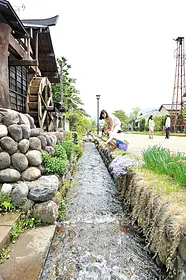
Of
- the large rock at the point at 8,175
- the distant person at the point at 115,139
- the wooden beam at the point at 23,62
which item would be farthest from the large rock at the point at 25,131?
the distant person at the point at 115,139

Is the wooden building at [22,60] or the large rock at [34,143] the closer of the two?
the large rock at [34,143]

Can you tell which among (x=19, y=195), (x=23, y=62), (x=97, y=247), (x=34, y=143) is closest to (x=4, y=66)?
(x=23, y=62)

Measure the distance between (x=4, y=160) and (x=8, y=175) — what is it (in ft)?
0.67

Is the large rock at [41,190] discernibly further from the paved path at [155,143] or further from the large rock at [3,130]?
the paved path at [155,143]

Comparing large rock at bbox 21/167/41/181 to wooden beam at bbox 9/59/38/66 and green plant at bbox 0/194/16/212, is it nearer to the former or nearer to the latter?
green plant at bbox 0/194/16/212

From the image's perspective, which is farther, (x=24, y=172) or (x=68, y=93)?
(x=68, y=93)

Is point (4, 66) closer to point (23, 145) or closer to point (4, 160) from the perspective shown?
point (23, 145)

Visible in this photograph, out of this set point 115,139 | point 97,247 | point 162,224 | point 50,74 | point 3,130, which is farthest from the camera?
point 50,74

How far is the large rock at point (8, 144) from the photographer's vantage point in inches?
104

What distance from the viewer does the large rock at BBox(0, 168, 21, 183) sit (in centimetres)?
256

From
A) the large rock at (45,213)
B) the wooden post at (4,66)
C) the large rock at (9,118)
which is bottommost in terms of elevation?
the large rock at (45,213)

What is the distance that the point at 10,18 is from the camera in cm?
372

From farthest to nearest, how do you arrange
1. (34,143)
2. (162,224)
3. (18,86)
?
(18,86) < (34,143) < (162,224)

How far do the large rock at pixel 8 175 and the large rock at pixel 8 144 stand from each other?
26 cm
